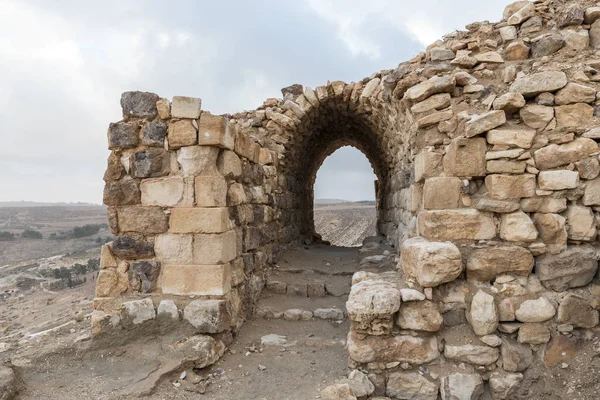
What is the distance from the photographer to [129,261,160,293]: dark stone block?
346 centimetres

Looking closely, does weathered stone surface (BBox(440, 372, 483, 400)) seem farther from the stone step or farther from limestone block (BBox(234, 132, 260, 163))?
limestone block (BBox(234, 132, 260, 163))

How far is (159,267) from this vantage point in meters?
3.47

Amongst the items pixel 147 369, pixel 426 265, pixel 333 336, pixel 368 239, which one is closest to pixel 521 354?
pixel 426 265

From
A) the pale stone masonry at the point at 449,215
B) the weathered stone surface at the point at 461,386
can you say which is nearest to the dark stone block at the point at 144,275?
the pale stone masonry at the point at 449,215

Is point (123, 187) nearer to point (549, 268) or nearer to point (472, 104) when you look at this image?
point (472, 104)

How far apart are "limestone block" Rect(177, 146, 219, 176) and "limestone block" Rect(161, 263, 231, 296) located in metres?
0.89

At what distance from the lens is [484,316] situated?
2748 mm

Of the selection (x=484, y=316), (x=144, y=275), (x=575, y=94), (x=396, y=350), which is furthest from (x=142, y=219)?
(x=575, y=94)

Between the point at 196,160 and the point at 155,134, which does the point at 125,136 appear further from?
the point at 196,160

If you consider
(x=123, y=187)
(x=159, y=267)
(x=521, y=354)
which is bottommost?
(x=521, y=354)

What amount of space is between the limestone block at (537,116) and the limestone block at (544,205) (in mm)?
554

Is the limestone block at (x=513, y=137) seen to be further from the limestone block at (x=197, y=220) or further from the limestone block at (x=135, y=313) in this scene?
the limestone block at (x=135, y=313)

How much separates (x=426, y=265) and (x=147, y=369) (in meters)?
2.43

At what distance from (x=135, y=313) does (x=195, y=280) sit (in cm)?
62
